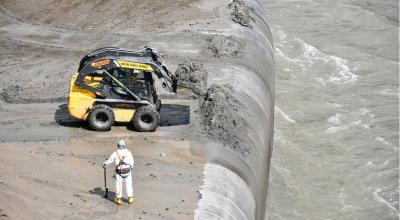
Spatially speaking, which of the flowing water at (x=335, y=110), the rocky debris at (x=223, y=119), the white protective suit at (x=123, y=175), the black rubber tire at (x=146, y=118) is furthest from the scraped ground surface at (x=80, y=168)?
the flowing water at (x=335, y=110)

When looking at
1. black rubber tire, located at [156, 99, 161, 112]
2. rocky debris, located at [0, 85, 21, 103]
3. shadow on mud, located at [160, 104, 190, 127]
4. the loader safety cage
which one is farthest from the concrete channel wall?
rocky debris, located at [0, 85, 21, 103]

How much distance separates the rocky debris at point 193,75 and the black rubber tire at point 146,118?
2.07 meters

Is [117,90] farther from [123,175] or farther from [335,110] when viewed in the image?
[335,110]

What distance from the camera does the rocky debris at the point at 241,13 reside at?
2119 centimetres

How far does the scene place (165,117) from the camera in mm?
15078

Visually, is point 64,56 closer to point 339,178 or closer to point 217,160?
point 217,160

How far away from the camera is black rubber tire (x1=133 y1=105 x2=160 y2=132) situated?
13.9 m

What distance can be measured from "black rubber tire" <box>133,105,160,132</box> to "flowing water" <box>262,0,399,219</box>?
3864 mm

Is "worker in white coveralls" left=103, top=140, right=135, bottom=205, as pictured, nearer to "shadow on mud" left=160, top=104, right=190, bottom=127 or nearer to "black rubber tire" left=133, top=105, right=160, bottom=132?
"black rubber tire" left=133, top=105, right=160, bottom=132

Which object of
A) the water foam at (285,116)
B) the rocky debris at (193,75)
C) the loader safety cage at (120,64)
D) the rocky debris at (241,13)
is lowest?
the water foam at (285,116)

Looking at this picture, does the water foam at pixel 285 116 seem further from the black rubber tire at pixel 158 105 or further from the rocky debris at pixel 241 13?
the black rubber tire at pixel 158 105

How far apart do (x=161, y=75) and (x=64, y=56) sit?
5654 mm

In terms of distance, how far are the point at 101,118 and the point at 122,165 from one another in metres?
3.09

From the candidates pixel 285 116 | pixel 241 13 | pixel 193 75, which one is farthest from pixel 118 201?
pixel 241 13
